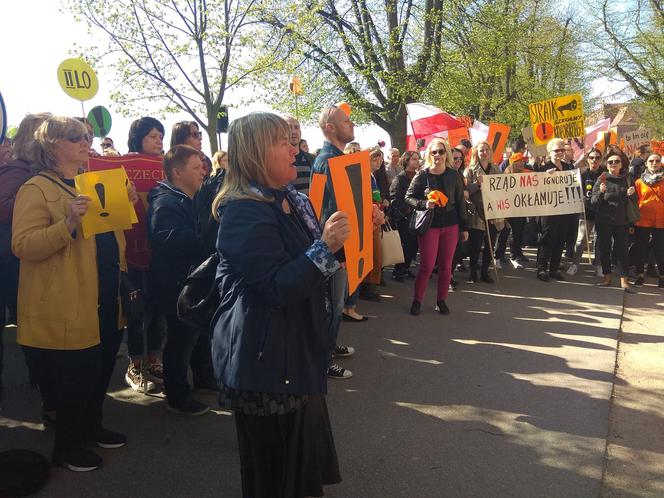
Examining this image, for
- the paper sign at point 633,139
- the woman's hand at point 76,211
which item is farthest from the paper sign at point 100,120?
the paper sign at point 633,139

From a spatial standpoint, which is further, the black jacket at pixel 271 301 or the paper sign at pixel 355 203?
the paper sign at pixel 355 203

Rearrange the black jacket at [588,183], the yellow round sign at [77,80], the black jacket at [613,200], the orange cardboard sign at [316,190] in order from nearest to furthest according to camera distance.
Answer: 1. the orange cardboard sign at [316,190]
2. the yellow round sign at [77,80]
3. the black jacket at [613,200]
4. the black jacket at [588,183]

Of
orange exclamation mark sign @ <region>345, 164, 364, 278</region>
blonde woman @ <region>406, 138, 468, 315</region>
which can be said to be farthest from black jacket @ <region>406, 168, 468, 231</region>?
orange exclamation mark sign @ <region>345, 164, 364, 278</region>

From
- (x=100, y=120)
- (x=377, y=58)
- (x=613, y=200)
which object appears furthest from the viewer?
(x=377, y=58)

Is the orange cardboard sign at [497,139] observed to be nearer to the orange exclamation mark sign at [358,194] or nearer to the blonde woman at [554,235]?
the blonde woman at [554,235]

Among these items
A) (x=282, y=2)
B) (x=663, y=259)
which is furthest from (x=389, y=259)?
(x=282, y=2)

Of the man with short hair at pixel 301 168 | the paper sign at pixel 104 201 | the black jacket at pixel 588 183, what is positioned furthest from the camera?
the black jacket at pixel 588 183

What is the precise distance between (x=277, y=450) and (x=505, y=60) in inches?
864

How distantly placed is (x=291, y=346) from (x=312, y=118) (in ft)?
65.6

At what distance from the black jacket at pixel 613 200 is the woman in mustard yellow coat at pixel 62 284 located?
279 inches

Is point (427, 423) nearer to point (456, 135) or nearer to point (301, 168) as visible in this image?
point (301, 168)

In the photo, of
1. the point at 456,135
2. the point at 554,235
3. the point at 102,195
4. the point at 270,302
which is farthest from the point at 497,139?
the point at 270,302

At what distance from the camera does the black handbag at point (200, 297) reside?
2424 millimetres

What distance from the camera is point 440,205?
19.7 ft
